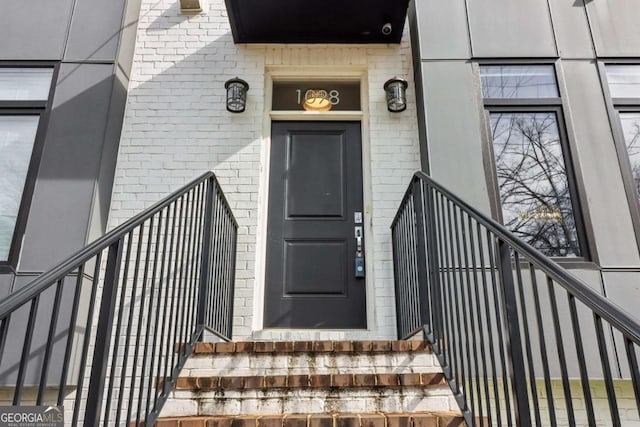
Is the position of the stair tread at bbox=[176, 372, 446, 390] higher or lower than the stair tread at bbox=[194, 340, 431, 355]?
lower

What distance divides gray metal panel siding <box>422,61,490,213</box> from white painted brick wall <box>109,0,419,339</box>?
25 cm

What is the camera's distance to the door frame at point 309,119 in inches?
129

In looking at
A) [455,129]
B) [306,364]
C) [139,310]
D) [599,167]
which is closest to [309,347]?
[306,364]

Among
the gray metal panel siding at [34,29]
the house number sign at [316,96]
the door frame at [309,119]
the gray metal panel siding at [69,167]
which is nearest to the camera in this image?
the gray metal panel siding at [69,167]

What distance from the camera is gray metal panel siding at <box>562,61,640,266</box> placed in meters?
3.04

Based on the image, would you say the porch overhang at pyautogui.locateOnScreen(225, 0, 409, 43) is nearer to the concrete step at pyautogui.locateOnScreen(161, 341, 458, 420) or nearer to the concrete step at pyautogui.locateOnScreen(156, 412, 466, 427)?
the concrete step at pyautogui.locateOnScreen(161, 341, 458, 420)

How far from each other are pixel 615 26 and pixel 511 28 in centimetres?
84

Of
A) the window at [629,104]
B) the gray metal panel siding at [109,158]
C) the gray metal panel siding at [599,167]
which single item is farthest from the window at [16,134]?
the window at [629,104]

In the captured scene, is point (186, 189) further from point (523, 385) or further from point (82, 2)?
point (82, 2)

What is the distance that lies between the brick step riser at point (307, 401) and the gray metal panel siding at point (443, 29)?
2.64m

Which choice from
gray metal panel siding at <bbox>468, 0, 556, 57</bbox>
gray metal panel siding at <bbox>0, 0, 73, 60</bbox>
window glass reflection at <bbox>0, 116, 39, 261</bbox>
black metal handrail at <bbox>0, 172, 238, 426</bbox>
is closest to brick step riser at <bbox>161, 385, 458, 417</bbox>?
black metal handrail at <bbox>0, 172, 238, 426</bbox>

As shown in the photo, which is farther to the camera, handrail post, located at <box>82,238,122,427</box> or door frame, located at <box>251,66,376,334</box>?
door frame, located at <box>251,66,376,334</box>

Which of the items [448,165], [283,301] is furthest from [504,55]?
[283,301]

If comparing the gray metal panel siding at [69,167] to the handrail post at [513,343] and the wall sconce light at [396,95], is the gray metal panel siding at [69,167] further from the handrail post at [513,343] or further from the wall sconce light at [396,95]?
the handrail post at [513,343]
